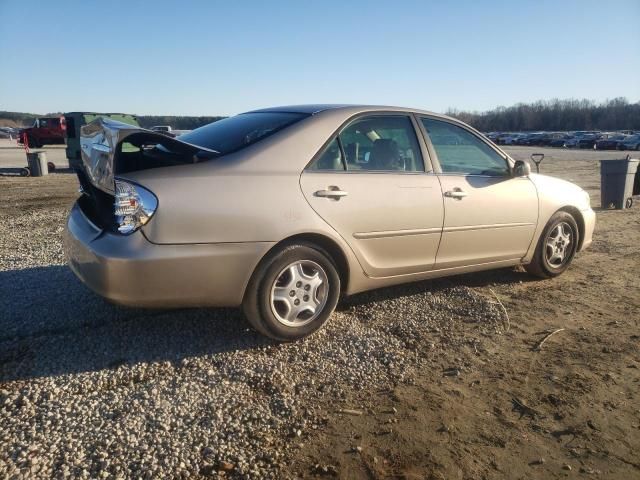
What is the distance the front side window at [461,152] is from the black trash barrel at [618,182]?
643 cm

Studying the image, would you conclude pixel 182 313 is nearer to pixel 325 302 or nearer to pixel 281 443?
pixel 325 302

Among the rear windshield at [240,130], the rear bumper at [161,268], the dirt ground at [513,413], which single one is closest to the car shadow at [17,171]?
the rear windshield at [240,130]

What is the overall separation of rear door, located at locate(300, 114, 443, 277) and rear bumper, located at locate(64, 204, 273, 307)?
24.5 inches

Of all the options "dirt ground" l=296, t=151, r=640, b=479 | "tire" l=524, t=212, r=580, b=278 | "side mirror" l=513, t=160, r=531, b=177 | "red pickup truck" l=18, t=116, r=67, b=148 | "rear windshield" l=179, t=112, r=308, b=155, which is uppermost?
"red pickup truck" l=18, t=116, r=67, b=148

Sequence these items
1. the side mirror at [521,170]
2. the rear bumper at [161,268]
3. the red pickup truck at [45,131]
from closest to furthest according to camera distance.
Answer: the rear bumper at [161,268] < the side mirror at [521,170] < the red pickup truck at [45,131]

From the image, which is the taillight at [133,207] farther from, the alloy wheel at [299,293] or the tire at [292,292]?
the alloy wheel at [299,293]

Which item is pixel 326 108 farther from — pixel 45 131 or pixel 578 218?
pixel 45 131

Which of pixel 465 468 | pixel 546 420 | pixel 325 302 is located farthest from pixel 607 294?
pixel 465 468

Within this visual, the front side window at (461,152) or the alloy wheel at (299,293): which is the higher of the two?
the front side window at (461,152)

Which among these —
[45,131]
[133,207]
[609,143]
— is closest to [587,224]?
[133,207]

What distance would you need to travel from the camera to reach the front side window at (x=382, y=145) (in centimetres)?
372

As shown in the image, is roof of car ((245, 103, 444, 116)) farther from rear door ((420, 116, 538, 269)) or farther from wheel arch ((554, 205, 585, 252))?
wheel arch ((554, 205, 585, 252))

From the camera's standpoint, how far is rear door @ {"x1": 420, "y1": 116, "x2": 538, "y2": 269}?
415 centimetres

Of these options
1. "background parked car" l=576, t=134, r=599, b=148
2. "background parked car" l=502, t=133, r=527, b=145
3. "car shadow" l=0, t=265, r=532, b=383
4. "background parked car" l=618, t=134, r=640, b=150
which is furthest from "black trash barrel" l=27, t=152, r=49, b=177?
"background parked car" l=502, t=133, r=527, b=145
